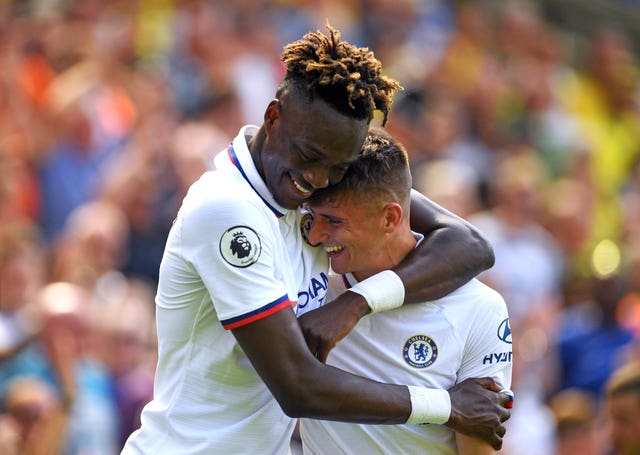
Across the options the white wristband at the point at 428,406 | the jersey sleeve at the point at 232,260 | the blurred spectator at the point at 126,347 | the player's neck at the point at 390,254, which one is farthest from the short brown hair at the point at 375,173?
the blurred spectator at the point at 126,347

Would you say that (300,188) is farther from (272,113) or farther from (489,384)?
(489,384)

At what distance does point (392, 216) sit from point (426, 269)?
22 centimetres

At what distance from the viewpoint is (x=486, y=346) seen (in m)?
4.00

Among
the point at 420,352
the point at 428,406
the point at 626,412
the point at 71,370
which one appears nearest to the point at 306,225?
the point at 420,352

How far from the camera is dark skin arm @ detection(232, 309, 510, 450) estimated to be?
3443 millimetres

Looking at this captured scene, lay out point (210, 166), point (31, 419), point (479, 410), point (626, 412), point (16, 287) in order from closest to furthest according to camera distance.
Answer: point (479, 410), point (626, 412), point (31, 419), point (16, 287), point (210, 166)

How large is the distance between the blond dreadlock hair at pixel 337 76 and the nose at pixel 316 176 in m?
0.20

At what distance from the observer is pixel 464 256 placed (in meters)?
4.11

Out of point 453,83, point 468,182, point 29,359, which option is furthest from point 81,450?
point 453,83

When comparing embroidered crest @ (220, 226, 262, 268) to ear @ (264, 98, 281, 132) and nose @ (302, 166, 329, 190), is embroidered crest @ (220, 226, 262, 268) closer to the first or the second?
nose @ (302, 166, 329, 190)

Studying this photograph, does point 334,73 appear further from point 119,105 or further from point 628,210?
point 628,210

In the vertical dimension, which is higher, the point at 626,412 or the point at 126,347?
the point at 126,347

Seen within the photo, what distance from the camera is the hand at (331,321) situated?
3.63 metres

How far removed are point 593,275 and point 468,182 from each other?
122 cm
